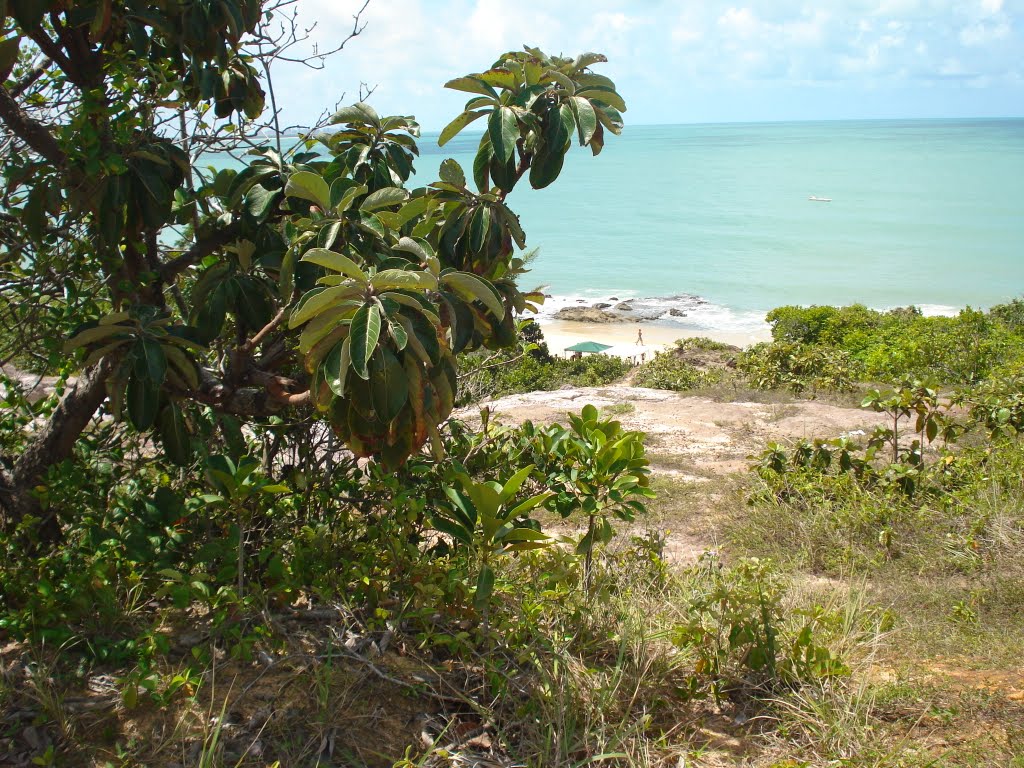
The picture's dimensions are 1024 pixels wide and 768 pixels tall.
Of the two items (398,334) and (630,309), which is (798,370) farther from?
(630,309)

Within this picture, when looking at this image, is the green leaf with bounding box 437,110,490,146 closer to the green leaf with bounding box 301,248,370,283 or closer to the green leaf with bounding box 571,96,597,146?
the green leaf with bounding box 571,96,597,146

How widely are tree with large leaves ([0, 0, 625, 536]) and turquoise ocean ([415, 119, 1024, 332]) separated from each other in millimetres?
23840

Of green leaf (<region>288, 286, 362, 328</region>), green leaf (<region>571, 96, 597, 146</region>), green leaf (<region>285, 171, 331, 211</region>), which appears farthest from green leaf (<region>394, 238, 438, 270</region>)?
green leaf (<region>571, 96, 597, 146</region>)

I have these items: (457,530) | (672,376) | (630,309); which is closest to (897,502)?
(457,530)

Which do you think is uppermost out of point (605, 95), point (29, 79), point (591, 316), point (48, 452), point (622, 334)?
point (29, 79)

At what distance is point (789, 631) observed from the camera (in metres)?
3.07

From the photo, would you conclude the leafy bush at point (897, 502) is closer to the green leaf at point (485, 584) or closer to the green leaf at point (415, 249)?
the green leaf at point (485, 584)

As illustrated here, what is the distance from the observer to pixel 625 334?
27219mm

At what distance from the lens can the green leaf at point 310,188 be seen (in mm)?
2463

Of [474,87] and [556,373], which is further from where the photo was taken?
[556,373]

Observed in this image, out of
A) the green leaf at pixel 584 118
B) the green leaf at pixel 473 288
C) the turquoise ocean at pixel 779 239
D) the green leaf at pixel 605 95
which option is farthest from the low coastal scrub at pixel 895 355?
the turquoise ocean at pixel 779 239

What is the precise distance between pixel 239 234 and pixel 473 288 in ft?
3.80

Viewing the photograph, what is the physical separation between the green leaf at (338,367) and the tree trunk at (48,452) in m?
1.43

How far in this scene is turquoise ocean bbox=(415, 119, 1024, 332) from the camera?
34.8 m
